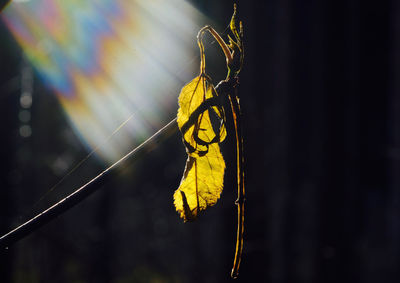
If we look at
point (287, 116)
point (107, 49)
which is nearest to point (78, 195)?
point (287, 116)

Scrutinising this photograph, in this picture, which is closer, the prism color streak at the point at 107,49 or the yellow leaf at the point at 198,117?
the yellow leaf at the point at 198,117

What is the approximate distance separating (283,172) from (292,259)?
87 cm

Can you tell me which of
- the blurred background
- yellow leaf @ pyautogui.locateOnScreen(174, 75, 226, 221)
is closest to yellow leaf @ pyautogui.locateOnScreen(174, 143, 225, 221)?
yellow leaf @ pyautogui.locateOnScreen(174, 75, 226, 221)

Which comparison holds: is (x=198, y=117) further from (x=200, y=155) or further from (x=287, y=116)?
(x=287, y=116)

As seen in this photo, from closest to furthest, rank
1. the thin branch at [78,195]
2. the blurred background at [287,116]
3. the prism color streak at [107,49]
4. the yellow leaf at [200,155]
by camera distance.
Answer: the thin branch at [78,195] < the yellow leaf at [200,155] < the prism color streak at [107,49] < the blurred background at [287,116]

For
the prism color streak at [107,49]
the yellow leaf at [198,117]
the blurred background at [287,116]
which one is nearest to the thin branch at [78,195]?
the yellow leaf at [198,117]

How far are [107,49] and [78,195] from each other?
158 inches

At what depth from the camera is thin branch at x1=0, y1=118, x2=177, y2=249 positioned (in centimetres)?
27

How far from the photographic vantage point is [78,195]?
279 millimetres

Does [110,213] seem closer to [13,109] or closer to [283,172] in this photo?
[13,109]

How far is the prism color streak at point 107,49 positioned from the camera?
3.01 metres

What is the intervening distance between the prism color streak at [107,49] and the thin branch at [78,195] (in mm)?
2268

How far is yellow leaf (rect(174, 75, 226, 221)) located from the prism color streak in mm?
2160

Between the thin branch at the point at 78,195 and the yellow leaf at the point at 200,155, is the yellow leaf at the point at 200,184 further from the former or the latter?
the thin branch at the point at 78,195
